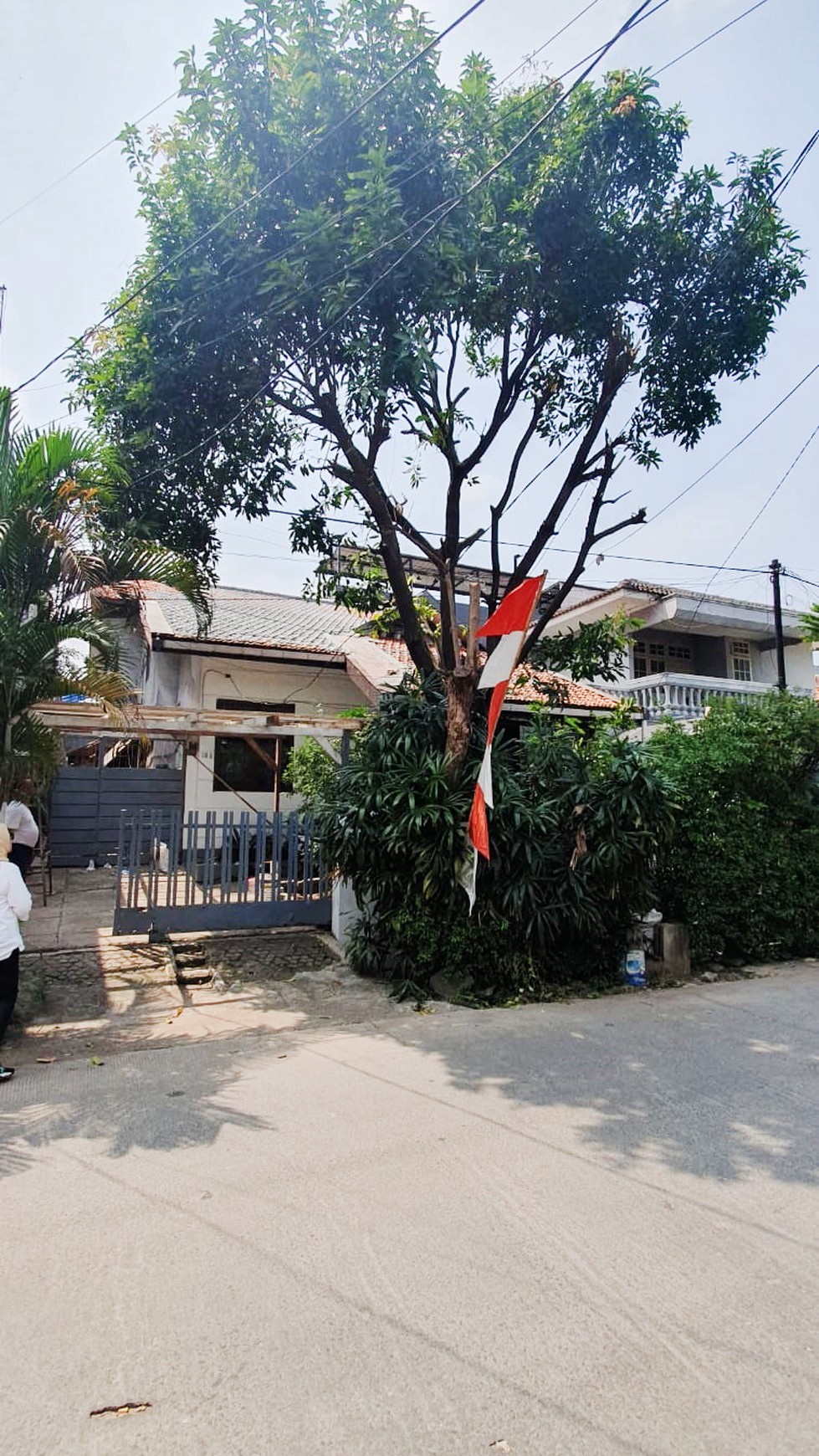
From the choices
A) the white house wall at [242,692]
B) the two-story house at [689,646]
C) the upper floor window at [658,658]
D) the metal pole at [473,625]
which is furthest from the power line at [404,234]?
the upper floor window at [658,658]

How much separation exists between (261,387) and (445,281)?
6.68ft

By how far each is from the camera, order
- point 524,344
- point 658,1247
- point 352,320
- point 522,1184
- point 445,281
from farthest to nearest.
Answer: point 524,344 → point 352,320 → point 445,281 → point 522,1184 → point 658,1247

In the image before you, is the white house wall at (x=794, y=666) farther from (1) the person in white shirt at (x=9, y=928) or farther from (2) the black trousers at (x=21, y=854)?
(1) the person in white shirt at (x=9, y=928)

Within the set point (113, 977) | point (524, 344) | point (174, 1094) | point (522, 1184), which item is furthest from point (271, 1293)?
point (524, 344)

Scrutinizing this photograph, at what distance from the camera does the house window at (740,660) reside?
57.3 ft

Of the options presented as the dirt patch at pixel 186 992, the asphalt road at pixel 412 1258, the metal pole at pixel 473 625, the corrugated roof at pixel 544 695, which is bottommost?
the asphalt road at pixel 412 1258

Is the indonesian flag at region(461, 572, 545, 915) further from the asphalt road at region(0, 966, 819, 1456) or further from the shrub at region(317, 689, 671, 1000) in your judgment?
the asphalt road at region(0, 966, 819, 1456)

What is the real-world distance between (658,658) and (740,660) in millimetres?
2056

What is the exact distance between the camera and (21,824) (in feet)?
24.9

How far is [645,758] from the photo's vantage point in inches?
269

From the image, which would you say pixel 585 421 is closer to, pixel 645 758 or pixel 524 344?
pixel 524 344

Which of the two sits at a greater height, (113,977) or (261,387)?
(261,387)

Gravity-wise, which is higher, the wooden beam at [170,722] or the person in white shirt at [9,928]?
the wooden beam at [170,722]

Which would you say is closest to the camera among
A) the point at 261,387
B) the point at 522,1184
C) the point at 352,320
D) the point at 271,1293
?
the point at 271,1293
